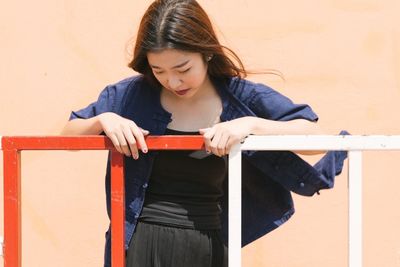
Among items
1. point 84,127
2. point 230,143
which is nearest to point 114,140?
point 84,127

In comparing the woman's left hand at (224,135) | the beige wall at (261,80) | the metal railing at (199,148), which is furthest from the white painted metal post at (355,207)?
the beige wall at (261,80)

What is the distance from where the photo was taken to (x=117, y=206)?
1.91 metres

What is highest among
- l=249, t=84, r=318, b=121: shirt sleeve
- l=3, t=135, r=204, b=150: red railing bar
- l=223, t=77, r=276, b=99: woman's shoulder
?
l=223, t=77, r=276, b=99: woman's shoulder

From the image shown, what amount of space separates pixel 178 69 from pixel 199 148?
183 millimetres

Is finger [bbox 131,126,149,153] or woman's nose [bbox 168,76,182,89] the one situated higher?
woman's nose [bbox 168,76,182,89]

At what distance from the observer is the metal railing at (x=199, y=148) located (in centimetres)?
187

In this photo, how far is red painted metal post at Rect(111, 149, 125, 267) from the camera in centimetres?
191

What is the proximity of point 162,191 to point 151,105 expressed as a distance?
0.20 m

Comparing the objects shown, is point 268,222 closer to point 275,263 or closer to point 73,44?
point 275,263

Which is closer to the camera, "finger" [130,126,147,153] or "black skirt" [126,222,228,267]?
"finger" [130,126,147,153]

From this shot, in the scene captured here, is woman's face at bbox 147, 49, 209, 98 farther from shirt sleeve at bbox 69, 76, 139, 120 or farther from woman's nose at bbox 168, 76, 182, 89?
shirt sleeve at bbox 69, 76, 139, 120

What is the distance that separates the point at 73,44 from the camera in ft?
10.6

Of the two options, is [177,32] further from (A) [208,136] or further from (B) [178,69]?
(A) [208,136]

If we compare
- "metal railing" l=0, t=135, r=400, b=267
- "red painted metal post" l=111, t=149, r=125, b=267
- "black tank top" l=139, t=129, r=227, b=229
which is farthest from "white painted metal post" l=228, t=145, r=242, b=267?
"red painted metal post" l=111, t=149, r=125, b=267
